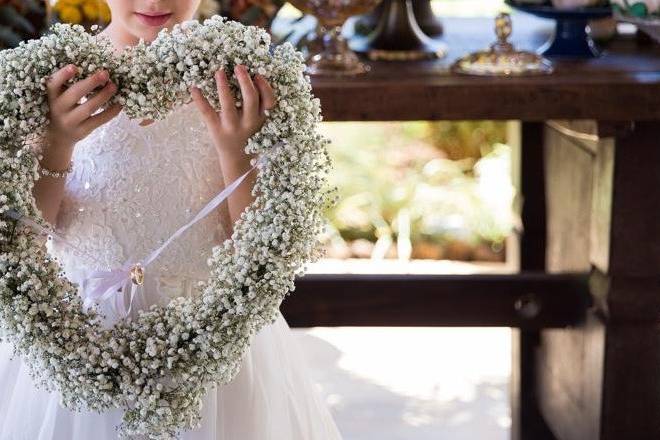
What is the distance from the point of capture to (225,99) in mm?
1462

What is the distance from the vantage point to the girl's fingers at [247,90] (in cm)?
145

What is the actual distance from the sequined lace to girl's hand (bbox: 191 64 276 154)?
0.62 ft

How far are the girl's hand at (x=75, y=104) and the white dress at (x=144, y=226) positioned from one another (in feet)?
0.67

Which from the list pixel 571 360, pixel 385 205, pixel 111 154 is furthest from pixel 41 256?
pixel 385 205

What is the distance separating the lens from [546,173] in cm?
299

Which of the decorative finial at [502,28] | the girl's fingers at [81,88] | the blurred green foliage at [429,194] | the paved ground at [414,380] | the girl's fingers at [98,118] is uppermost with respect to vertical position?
the girl's fingers at [81,88]

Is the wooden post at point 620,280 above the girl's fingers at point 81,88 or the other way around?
the other way around

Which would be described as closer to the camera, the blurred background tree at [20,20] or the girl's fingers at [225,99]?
the girl's fingers at [225,99]

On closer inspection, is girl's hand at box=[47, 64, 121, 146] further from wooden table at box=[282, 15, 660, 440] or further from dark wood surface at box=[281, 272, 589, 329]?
dark wood surface at box=[281, 272, 589, 329]

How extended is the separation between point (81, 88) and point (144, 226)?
0.31 metres

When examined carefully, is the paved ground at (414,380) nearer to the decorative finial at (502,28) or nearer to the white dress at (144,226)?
the decorative finial at (502,28)

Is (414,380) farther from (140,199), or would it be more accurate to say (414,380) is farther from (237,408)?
(140,199)

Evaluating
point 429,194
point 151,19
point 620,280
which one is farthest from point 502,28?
point 429,194

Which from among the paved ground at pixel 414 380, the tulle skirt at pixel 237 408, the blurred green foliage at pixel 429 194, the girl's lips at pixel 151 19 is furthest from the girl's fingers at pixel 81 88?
the blurred green foliage at pixel 429 194
